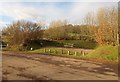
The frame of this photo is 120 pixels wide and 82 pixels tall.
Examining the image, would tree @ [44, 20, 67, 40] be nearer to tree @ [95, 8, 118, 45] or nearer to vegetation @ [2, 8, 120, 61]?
vegetation @ [2, 8, 120, 61]

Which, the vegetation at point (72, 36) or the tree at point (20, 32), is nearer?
the vegetation at point (72, 36)

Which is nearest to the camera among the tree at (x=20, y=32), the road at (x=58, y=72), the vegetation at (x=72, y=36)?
the road at (x=58, y=72)

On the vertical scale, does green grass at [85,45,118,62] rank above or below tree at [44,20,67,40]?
below

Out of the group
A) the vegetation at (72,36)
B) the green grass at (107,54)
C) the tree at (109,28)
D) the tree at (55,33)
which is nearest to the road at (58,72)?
the green grass at (107,54)

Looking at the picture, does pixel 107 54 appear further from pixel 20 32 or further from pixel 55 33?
pixel 55 33

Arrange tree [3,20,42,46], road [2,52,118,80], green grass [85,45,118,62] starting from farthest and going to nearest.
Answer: tree [3,20,42,46]
green grass [85,45,118,62]
road [2,52,118,80]

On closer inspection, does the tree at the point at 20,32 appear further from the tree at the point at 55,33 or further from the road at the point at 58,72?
the road at the point at 58,72

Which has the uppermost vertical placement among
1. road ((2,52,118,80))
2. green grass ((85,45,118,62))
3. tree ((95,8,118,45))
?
tree ((95,8,118,45))

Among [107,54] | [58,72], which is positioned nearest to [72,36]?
[107,54]

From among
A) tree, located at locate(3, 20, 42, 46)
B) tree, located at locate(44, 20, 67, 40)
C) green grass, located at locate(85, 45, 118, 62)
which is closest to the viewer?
green grass, located at locate(85, 45, 118, 62)

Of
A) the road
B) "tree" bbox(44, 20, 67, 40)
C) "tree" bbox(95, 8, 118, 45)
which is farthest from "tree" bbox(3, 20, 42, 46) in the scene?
the road

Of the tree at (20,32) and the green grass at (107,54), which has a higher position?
the tree at (20,32)

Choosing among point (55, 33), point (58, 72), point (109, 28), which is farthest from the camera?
point (55, 33)

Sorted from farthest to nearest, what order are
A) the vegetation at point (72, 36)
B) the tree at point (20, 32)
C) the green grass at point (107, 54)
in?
the tree at point (20, 32) < the vegetation at point (72, 36) < the green grass at point (107, 54)
